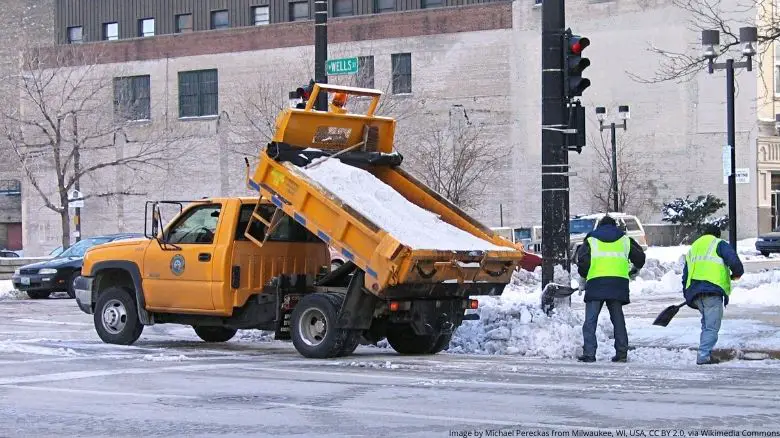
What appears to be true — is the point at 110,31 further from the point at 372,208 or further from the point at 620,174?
the point at 372,208

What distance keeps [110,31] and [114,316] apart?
53015mm

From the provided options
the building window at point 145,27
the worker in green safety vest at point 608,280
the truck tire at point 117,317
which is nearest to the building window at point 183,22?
the building window at point 145,27

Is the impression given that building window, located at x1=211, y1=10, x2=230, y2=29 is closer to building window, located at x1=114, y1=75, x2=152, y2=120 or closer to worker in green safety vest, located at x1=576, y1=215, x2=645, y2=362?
building window, located at x1=114, y1=75, x2=152, y2=120

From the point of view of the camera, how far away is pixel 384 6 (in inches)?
2424

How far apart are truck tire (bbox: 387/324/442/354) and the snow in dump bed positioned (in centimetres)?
150

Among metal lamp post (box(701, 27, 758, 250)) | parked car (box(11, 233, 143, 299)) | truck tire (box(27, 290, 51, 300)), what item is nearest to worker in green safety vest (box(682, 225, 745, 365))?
metal lamp post (box(701, 27, 758, 250))

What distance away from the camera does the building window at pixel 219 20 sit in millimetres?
65125

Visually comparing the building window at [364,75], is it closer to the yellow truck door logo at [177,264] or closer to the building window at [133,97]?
the building window at [133,97]

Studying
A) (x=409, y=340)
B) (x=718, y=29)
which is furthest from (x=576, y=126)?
(x=718, y=29)

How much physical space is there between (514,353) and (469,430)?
688 centimetres

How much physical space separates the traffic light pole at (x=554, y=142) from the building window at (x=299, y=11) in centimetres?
4726

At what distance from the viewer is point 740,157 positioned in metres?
53.7

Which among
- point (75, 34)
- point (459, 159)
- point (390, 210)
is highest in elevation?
point (75, 34)

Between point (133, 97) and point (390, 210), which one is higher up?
point (133, 97)
